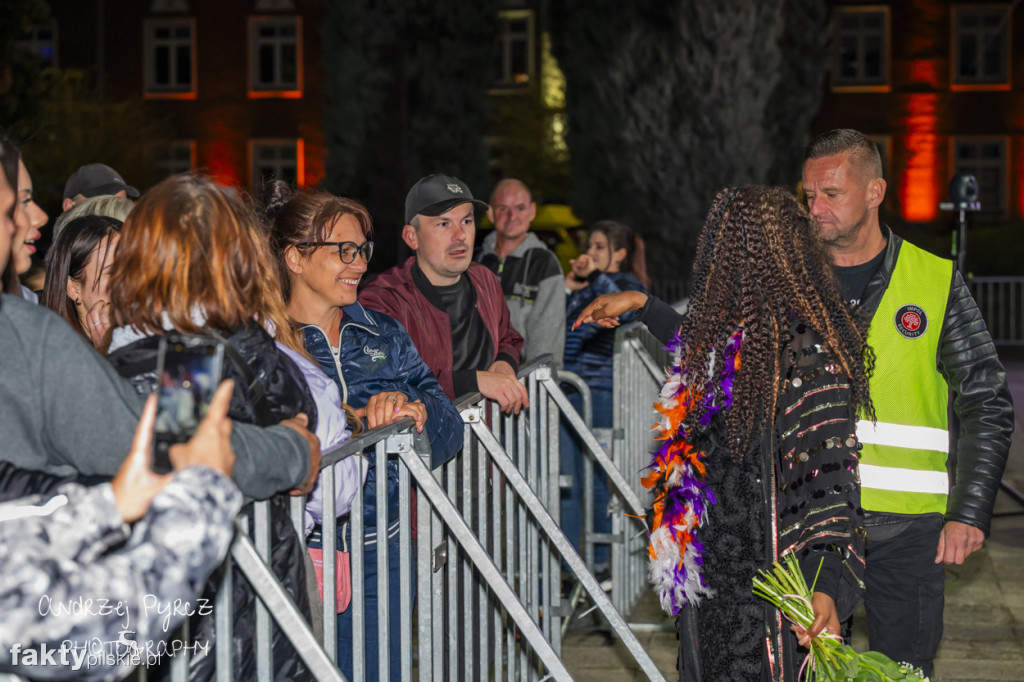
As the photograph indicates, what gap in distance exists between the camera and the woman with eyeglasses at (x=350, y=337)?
3359 millimetres

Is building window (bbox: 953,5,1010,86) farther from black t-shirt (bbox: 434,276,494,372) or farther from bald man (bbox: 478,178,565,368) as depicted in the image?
black t-shirt (bbox: 434,276,494,372)

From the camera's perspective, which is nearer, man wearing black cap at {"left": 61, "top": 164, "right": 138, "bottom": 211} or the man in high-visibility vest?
the man in high-visibility vest

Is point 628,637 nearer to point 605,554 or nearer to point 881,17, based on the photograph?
point 605,554

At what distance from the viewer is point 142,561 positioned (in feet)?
5.45

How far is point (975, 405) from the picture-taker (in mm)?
3412

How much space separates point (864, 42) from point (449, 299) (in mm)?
30278

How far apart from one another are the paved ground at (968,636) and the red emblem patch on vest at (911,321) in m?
2.06

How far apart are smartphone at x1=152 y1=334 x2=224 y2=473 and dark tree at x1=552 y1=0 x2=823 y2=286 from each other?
17.3 m

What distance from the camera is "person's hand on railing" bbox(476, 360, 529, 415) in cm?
405

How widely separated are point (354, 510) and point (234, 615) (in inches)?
21.7

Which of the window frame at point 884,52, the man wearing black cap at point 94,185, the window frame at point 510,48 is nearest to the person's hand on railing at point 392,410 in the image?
the man wearing black cap at point 94,185

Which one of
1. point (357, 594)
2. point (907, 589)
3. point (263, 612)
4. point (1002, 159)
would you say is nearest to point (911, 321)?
point (907, 589)

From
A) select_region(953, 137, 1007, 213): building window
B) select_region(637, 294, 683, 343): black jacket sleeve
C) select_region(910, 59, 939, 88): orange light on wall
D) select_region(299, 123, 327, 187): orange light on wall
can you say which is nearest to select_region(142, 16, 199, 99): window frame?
select_region(299, 123, 327, 187): orange light on wall

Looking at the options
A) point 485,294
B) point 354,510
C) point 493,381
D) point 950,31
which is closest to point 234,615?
point 354,510
